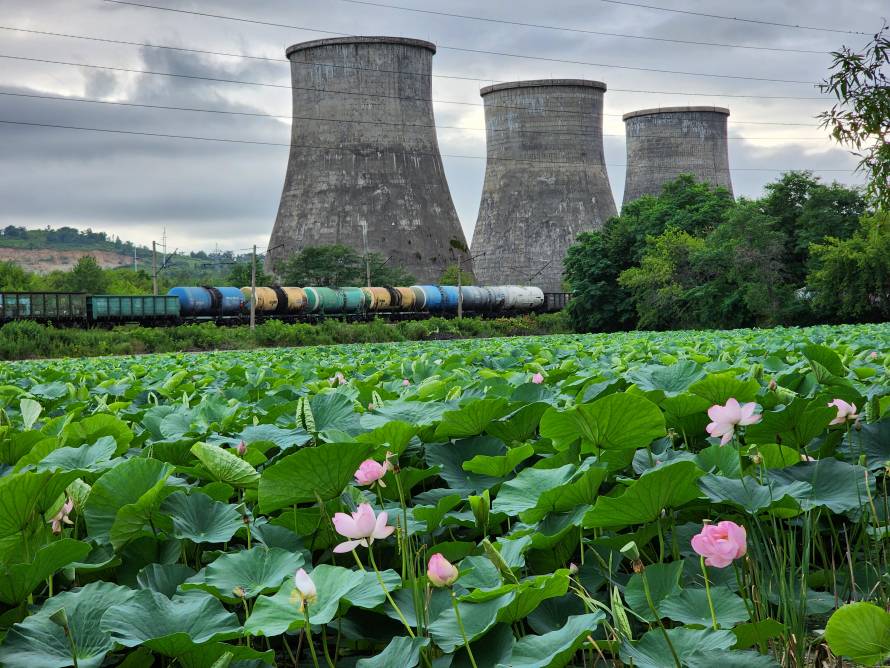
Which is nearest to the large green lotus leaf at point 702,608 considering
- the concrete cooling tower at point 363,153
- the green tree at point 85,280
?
the concrete cooling tower at point 363,153

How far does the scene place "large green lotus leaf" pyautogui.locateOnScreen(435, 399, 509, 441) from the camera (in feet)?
5.52

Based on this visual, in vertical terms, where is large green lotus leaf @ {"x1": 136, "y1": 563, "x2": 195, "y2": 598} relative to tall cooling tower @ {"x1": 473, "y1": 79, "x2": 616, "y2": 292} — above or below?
below

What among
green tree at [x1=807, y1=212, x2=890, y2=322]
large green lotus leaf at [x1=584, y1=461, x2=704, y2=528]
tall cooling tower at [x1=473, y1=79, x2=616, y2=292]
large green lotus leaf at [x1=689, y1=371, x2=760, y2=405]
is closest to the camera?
large green lotus leaf at [x1=584, y1=461, x2=704, y2=528]

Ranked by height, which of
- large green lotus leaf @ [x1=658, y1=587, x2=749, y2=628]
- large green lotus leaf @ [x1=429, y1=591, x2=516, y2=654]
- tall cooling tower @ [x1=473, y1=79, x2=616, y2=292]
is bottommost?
large green lotus leaf @ [x1=658, y1=587, x2=749, y2=628]

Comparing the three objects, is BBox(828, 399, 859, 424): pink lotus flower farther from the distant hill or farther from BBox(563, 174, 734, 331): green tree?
the distant hill

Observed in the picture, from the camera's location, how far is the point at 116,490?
1307mm

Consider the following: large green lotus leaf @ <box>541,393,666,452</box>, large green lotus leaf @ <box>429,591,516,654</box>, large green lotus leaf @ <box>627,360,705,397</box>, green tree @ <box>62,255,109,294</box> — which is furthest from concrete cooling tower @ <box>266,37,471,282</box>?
large green lotus leaf @ <box>429,591,516,654</box>

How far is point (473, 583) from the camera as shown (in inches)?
44.8

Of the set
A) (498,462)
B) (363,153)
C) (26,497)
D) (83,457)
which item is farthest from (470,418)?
(363,153)

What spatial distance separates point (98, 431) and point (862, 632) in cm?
151

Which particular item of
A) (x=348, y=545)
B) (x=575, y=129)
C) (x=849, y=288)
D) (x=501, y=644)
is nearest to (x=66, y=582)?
(x=348, y=545)

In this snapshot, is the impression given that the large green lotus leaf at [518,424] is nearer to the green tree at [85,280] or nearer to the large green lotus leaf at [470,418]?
the large green lotus leaf at [470,418]

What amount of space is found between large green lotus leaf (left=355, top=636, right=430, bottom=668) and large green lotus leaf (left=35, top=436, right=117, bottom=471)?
2.74 feet

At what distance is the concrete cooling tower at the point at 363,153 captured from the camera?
3975 centimetres
